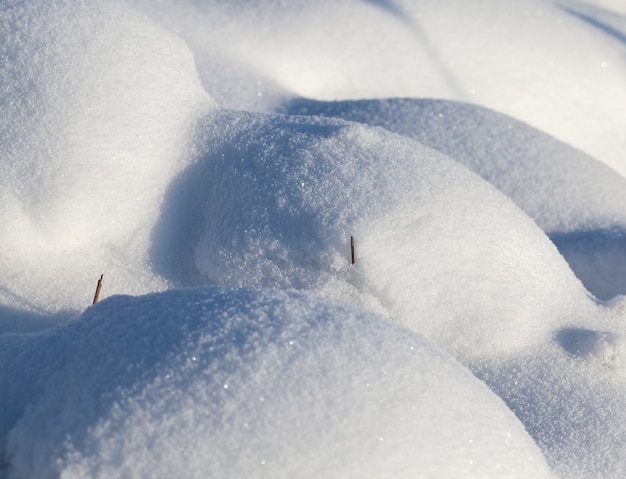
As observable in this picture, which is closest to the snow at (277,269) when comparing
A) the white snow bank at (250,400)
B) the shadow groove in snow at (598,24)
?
the white snow bank at (250,400)

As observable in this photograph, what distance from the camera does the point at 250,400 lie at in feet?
3.01

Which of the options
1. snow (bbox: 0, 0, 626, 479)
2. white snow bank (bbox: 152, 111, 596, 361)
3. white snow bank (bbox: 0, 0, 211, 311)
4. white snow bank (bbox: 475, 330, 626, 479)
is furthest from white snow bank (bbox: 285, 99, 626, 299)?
white snow bank (bbox: 0, 0, 211, 311)

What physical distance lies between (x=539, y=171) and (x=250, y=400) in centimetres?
154

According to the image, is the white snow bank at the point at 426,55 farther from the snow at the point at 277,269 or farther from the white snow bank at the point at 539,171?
the white snow bank at the point at 539,171

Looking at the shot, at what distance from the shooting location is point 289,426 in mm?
905

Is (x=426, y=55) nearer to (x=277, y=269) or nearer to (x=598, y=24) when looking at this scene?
(x=598, y=24)

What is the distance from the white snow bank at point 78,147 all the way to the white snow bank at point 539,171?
31.4 inches

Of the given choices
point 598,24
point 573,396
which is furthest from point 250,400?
point 598,24

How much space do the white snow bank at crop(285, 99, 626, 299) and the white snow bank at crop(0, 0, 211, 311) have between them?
80 centimetres

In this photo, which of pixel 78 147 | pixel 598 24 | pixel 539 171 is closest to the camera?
pixel 78 147

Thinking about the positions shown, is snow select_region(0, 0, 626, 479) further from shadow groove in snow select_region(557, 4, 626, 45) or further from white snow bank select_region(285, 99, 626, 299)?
shadow groove in snow select_region(557, 4, 626, 45)

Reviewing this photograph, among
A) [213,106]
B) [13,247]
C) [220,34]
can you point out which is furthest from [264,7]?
[13,247]

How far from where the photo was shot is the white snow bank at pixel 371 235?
1.45 meters

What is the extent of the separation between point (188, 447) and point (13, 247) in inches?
30.5
